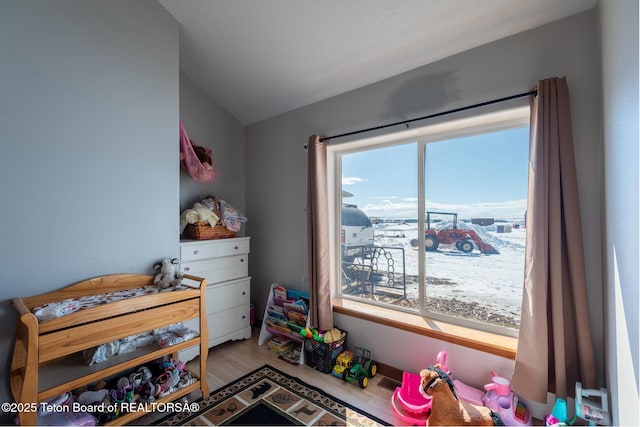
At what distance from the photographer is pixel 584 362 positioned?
1404mm

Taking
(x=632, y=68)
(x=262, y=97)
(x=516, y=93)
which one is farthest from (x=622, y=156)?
(x=262, y=97)

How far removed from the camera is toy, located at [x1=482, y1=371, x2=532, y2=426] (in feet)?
4.97

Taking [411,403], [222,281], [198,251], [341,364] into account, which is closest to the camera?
[411,403]

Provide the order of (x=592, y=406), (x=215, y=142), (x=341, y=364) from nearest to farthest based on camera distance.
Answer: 1. (x=592, y=406)
2. (x=341, y=364)
3. (x=215, y=142)

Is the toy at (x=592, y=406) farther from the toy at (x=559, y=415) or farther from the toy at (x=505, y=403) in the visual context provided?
the toy at (x=505, y=403)

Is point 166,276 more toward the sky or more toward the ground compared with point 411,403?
more toward the sky

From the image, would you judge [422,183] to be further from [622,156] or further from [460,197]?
[622,156]

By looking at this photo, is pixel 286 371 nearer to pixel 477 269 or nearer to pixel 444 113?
pixel 477 269

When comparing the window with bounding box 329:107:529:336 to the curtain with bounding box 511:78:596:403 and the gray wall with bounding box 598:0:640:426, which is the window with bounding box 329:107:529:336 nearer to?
the curtain with bounding box 511:78:596:403

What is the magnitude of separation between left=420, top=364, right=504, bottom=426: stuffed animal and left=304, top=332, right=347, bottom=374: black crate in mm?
813

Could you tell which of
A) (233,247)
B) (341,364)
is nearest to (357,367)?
(341,364)

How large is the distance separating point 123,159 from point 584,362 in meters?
3.06

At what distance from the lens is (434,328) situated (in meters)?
1.93

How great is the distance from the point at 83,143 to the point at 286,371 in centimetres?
221
